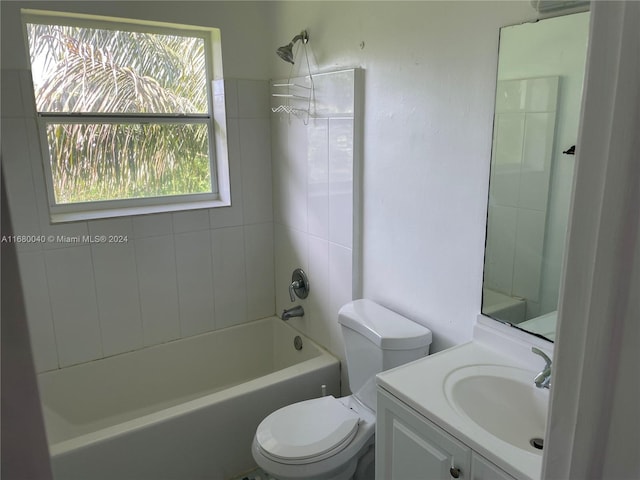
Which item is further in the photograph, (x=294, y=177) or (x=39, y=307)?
(x=294, y=177)

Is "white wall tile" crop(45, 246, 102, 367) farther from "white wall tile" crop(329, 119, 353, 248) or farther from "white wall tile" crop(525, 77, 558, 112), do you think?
"white wall tile" crop(525, 77, 558, 112)

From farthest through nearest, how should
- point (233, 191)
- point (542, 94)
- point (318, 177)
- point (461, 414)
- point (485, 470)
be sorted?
1. point (233, 191)
2. point (318, 177)
3. point (542, 94)
4. point (461, 414)
5. point (485, 470)

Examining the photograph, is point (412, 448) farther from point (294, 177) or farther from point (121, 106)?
point (121, 106)

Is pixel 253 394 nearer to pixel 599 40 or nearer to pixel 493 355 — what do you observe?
pixel 493 355

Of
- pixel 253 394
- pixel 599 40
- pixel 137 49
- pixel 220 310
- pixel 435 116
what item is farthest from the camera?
pixel 220 310

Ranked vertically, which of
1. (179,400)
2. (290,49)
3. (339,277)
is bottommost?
(179,400)

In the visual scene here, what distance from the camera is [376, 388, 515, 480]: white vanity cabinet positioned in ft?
4.13

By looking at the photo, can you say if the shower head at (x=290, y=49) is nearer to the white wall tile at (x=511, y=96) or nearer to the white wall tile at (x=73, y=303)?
the white wall tile at (x=511, y=96)

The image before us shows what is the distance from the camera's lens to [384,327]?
6.27 feet

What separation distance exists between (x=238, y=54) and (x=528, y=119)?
1693mm

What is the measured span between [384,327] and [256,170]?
52.4 inches

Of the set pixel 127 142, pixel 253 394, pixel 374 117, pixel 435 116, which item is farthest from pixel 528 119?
pixel 127 142

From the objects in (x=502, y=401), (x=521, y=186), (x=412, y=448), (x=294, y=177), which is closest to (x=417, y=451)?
(x=412, y=448)

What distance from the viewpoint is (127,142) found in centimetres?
258
